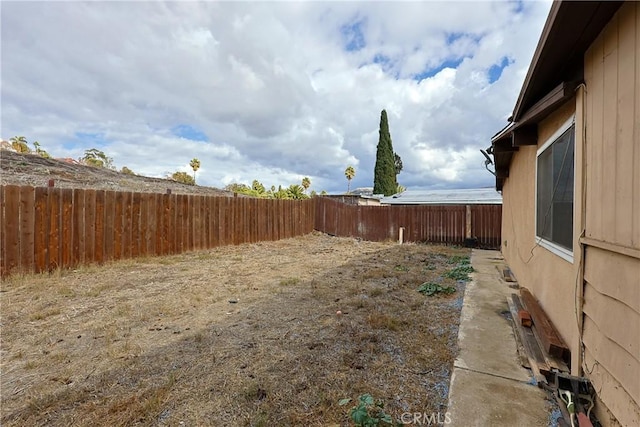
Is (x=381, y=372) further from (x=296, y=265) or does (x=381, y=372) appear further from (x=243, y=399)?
(x=296, y=265)

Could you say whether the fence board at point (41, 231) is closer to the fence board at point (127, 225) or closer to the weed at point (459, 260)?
the fence board at point (127, 225)

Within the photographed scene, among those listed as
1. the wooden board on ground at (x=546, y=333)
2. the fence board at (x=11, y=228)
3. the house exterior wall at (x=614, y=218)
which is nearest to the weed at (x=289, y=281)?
the wooden board on ground at (x=546, y=333)

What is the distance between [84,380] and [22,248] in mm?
4725

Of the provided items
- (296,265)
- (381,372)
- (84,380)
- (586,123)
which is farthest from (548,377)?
(296,265)

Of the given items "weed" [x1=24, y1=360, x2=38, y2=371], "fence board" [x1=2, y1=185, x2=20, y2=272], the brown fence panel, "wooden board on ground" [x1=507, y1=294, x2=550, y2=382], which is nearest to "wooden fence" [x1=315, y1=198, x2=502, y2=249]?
"wooden board on ground" [x1=507, y1=294, x2=550, y2=382]

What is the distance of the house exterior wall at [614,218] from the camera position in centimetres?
136

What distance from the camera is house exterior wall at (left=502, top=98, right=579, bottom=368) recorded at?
2355 mm

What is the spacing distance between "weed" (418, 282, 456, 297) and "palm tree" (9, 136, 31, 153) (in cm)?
2270

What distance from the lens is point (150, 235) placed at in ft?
24.2

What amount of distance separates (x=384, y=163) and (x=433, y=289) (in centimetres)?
2765

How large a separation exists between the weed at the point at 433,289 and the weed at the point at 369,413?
284cm

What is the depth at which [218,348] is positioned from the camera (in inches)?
111

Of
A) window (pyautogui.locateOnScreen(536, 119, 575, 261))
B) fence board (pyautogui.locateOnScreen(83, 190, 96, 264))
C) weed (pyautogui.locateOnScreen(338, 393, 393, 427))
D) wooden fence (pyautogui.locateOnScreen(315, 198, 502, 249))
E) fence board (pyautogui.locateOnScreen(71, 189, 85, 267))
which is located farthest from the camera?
wooden fence (pyautogui.locateOnScreen(315, 198, 502, 249))

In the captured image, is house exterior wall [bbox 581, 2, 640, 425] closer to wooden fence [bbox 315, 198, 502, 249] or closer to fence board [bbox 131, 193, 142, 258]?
fence board [bbox 131, 193, 142, 258]
